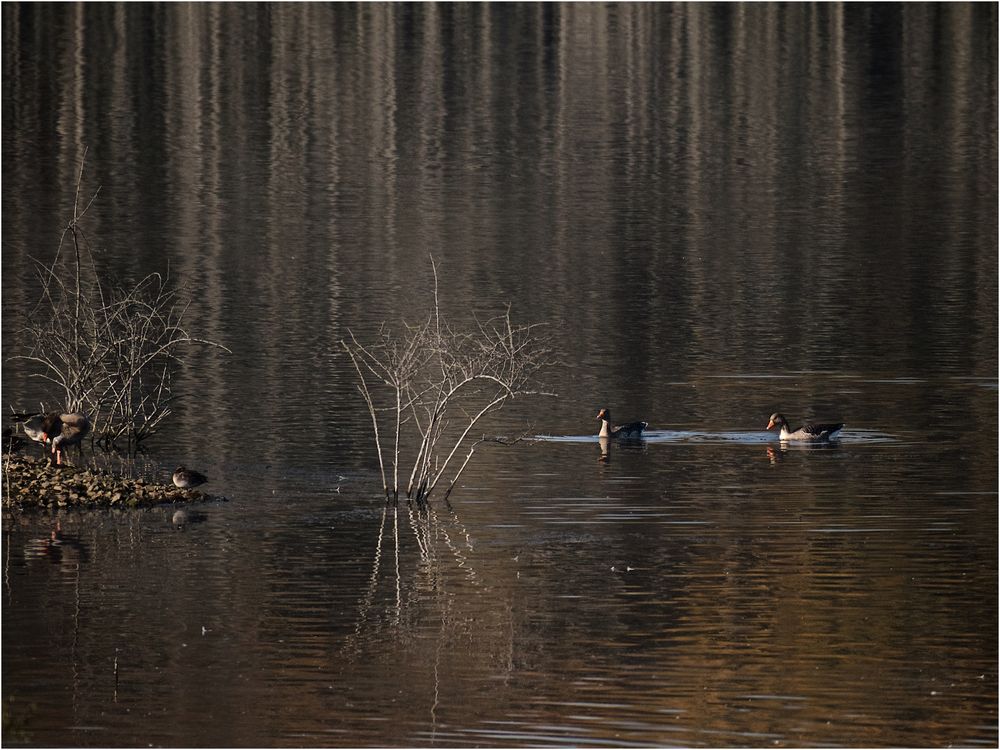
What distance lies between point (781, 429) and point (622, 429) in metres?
2.09

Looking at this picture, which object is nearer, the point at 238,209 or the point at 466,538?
the point at 466,538

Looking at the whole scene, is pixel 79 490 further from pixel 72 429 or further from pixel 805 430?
pixel 805 430

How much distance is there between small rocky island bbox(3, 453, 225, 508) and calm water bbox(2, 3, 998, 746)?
0.61 meters

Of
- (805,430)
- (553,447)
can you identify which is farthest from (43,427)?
Answer: (805,430)

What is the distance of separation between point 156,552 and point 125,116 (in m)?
61.9

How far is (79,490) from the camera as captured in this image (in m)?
25.1

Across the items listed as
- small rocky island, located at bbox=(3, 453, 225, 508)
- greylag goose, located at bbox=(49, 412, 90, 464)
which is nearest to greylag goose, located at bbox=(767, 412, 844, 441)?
small rocky island, located at bbox=(3, 453, 225, 508)

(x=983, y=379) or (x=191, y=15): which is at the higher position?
(x=191, y=15)

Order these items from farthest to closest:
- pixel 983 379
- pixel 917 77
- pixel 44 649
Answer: pixel 917 77 < pixel 983 379 < pixel 44 649

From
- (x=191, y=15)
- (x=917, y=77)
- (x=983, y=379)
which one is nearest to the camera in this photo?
(x=983, y=379)

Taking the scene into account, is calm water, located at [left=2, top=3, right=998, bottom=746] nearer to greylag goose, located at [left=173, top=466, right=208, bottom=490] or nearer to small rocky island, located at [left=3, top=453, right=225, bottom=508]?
small rocky island, located at [left=3, top=453, right=225, bottom=508]

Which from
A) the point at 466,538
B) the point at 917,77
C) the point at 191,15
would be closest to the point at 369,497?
the point at 466,538

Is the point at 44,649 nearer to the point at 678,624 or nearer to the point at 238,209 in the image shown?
the point at 678,624

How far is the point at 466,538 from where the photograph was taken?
23.5 metres
